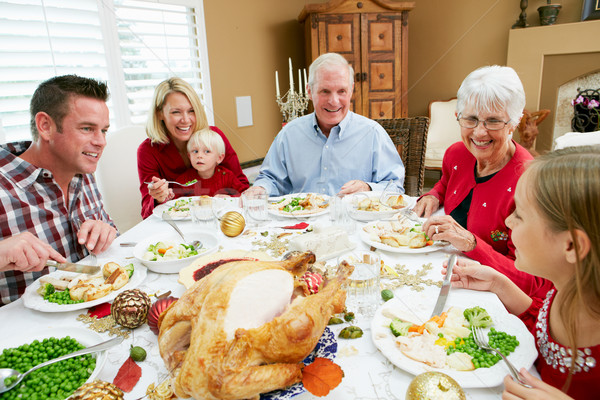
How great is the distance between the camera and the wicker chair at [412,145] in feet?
8.71

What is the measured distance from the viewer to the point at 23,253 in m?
1.13

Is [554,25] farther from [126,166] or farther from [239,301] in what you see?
[239,301]

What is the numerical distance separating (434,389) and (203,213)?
3.93 feet

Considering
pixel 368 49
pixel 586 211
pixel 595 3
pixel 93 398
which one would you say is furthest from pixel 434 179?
pixel 93 398

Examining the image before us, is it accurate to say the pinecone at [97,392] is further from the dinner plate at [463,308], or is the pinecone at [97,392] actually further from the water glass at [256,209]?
the water glass at [256,209]

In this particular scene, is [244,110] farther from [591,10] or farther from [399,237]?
[591,10]

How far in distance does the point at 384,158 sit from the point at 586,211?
2.03 meters

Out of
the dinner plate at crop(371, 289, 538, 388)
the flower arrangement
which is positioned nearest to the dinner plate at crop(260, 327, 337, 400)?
the dinner plate at crop(371, 289, 538, 388)

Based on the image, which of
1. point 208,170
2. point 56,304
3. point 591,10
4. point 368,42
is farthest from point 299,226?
point 591,10

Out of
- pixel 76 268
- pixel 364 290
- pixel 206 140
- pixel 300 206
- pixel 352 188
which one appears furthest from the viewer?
pixel 206 140

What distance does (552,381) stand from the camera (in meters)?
0.76

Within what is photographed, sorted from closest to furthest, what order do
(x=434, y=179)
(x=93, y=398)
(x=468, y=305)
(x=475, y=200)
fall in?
(x=93, y=398)
(x=468, y=305)
(x=475, y=200)
(x=434, y=179)

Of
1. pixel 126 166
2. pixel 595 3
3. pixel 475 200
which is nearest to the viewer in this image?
pixel 475 200

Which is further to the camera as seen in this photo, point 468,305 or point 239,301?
point 468,305
